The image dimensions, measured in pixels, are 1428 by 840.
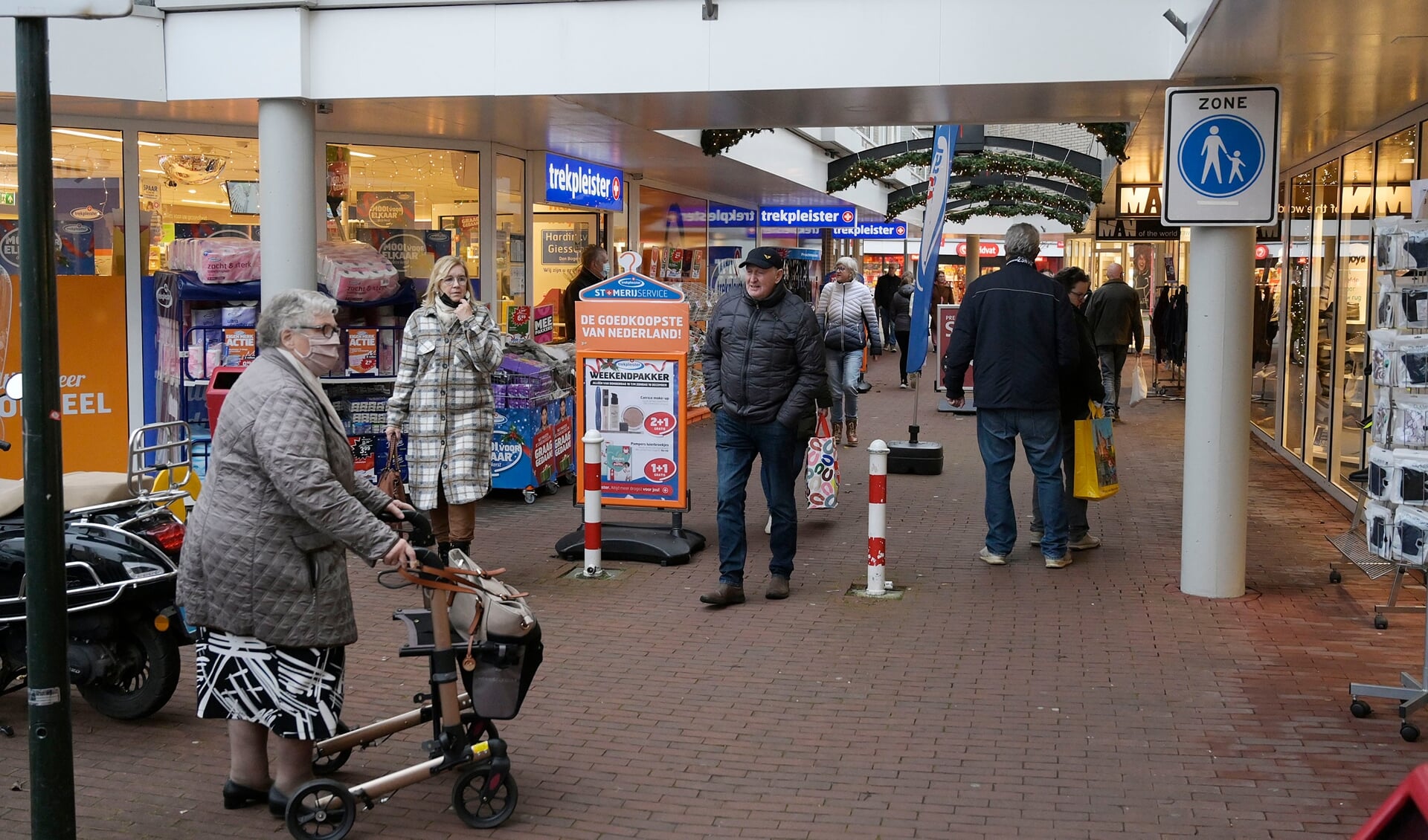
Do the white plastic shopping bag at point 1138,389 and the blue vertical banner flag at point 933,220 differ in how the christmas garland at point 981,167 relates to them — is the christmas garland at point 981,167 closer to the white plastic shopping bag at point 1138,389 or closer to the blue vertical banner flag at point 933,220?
the white plastic shopping bag at point 1138,389

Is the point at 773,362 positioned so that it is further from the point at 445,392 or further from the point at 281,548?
the point at 281,548

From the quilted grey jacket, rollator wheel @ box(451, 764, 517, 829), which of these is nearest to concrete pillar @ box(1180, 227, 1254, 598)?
rollator wheel @ box(451, 764, 517, 829)

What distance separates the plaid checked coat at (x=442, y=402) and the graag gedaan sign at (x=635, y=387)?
1157 millimetres

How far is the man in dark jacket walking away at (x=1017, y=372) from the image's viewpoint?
833 centimetres

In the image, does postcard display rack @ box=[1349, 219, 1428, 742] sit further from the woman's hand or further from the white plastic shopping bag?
the white plastic shopping bag

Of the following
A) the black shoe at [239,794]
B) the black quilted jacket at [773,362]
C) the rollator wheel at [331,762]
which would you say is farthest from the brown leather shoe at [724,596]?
the black shoe at [239,794]

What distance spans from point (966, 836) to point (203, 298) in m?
→ 7.71

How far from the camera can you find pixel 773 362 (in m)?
7.44

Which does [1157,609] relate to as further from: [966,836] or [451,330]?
[451,330]

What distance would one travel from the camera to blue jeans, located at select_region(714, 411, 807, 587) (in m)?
7.52

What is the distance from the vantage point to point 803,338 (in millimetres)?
7473

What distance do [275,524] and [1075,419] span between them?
A: 18.5ft

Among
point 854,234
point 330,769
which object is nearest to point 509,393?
point 330,769

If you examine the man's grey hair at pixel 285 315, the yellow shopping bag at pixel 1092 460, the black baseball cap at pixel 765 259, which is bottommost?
the yellow shopping bag at pixel 1092 460
